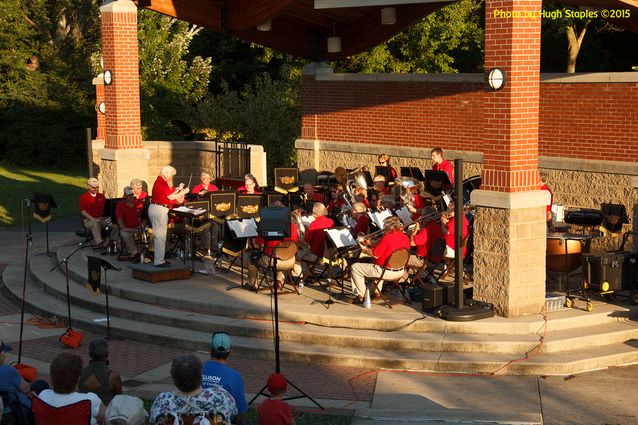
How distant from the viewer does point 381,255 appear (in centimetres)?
1518

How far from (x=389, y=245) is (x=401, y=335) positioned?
144 cm

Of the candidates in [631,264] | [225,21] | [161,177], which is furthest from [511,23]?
[225,21]

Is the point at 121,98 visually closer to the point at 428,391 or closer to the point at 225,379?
the point at 428,391

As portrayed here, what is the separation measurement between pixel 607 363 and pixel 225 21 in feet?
43.2

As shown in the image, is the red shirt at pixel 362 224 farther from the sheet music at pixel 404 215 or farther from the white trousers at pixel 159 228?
the white trousers at pixel 159 228

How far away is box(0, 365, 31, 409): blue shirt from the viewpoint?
9.02 meters

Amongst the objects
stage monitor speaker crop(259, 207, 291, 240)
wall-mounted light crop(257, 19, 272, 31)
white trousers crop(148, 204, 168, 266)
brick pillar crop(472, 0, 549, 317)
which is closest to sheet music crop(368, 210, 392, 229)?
brick pillar crop(472, 0, 549, 317)

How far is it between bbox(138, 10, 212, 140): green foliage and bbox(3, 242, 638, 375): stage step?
67.6ft

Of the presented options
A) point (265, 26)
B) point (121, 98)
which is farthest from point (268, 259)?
point (265, 26)

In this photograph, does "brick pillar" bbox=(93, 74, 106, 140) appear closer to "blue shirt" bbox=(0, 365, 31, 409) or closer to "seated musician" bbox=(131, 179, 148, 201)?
"seated musician" bbox=(131, 179, 148, 201)

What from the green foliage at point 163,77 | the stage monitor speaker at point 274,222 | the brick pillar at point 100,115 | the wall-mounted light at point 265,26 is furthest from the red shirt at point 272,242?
the green foliage at point 163,77

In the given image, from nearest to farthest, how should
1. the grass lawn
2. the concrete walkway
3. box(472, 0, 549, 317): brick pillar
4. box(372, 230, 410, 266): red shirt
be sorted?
the concrete walkway → box(472, 0, 549, 317): brick pillar → box(372, 230, 410, 266): red shirt → the grass lawn

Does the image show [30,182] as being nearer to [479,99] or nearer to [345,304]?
[479,99]

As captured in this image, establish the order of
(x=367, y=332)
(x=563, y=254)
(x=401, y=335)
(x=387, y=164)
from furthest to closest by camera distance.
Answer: (x=387, y=164)
(x=563, y=254)
(x=367, y=332)
(x=401, y=335)
